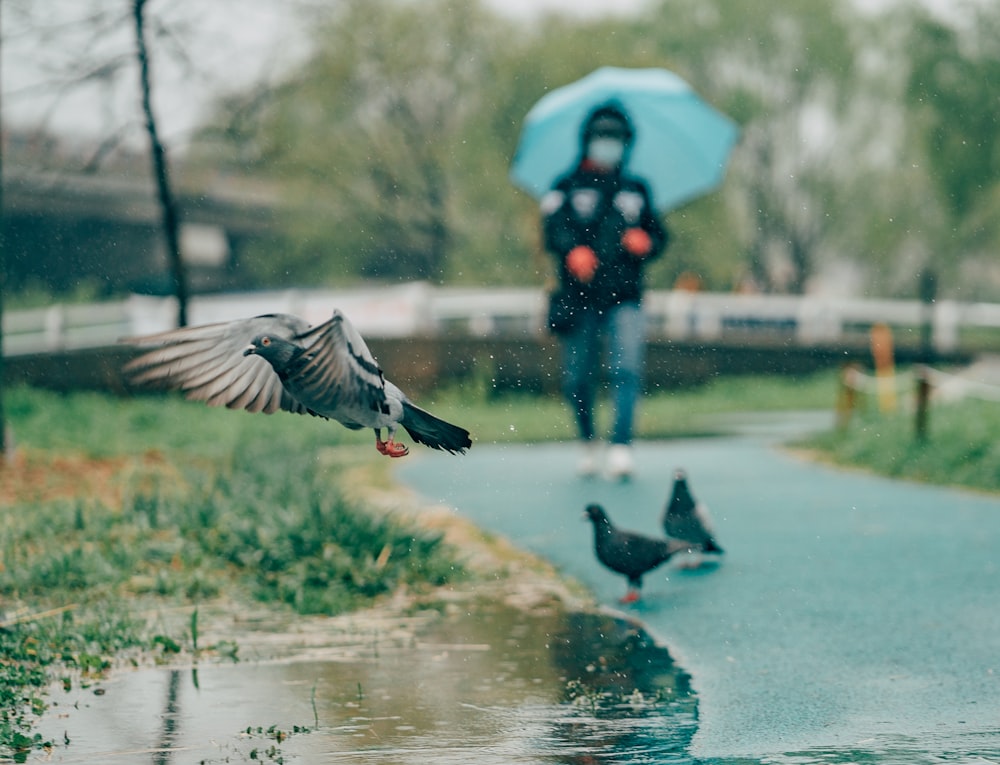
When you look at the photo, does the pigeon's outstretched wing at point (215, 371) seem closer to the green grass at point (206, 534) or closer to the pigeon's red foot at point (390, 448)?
the pigeon's red foot at point (390, 448)

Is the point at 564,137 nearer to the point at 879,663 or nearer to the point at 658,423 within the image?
the point at 658,423

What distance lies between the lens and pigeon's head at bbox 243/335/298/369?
157 inches

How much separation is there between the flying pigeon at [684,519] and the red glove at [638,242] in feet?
9.43

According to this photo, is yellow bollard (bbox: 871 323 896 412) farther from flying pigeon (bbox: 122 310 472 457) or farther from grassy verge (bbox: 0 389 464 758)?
flying pigeon (bbox: 122 310 472 457)

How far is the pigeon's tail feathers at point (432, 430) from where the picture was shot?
420 cm

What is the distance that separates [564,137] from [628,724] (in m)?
8.19

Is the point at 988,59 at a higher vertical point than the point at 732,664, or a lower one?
higher

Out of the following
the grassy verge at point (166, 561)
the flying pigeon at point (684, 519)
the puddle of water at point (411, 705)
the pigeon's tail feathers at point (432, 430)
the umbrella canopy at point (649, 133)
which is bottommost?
the puddle of water at point (411, 705)

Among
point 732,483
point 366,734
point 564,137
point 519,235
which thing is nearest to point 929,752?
point 366,734

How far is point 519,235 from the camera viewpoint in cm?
3912

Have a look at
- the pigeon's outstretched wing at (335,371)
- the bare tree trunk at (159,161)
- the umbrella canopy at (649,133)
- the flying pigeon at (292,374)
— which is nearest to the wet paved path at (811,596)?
the flying pigeon at (292,374)

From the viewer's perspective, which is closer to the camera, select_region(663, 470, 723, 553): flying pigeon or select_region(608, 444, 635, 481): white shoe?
select_region(663, 470, 723, 553): flying pigeon

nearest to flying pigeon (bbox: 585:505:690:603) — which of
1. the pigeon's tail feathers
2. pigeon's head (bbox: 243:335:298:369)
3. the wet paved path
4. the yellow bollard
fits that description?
the wet paved path

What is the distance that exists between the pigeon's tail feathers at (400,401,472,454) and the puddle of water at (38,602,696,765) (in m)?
0.89
